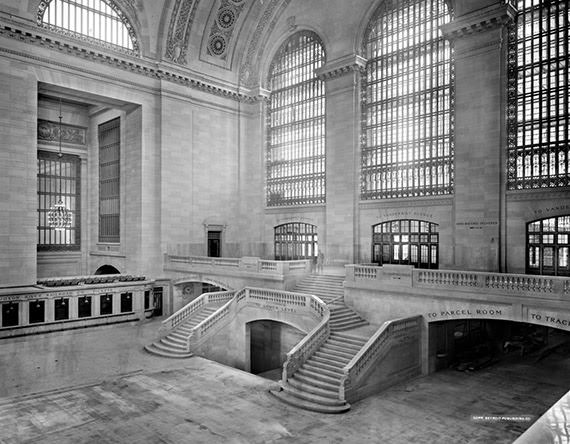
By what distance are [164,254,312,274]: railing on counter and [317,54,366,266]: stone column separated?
2.45m

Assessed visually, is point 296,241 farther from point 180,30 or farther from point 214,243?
point 180,30

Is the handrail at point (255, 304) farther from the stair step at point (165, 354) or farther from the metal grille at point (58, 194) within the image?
the metal grille at point (58, 194)

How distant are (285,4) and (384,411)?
23441 millimetres

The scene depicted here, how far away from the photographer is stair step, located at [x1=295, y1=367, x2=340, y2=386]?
1338 centimetres

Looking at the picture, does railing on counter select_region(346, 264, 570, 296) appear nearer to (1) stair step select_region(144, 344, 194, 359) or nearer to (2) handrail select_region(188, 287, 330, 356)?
(2) handrail select_region(188, 287, 330, 356)

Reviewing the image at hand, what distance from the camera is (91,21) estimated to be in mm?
23609

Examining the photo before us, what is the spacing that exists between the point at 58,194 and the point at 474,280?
26.9 m

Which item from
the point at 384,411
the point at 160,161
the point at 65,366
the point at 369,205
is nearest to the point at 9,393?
the point at 65,366

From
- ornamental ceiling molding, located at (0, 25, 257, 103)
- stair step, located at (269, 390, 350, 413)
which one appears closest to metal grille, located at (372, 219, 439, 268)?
stair step, located at (269, 390, 350, 413)

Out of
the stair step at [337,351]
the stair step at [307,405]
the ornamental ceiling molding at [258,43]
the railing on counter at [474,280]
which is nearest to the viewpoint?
the stair step at [307,405]

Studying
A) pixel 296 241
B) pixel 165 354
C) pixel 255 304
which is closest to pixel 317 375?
pixel 255 304

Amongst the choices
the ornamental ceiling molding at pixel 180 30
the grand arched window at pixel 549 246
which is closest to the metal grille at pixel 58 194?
the ornamental ceiling molding at pixel 180 30

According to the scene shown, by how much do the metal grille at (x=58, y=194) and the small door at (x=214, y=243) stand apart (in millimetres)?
9529

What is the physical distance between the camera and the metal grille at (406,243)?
816 inches
